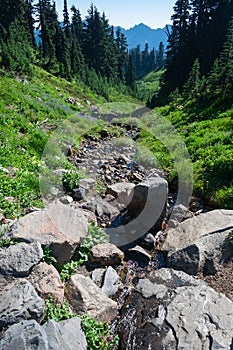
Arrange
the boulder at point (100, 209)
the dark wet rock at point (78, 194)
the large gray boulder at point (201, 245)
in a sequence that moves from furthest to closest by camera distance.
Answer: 1. the dark wet rock at point (78, 194)
2. the boulder at point (100, 209)
3. the large gray boulder at point (201, 245)

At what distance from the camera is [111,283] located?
5.76 m

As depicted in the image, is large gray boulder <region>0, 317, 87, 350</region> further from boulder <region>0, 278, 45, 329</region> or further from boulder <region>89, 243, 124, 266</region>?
boulder <region>89, 243, 124, 266</region>

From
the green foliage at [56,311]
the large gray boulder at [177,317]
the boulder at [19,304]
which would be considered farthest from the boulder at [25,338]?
the large gray boulder at [177,317]

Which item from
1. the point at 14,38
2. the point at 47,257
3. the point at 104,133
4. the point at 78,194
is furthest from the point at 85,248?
the point at 14,38

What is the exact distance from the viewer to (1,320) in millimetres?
4008

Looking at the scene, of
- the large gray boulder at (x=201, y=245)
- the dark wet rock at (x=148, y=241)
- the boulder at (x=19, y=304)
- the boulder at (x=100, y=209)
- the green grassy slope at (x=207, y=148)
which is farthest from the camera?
the green grassy slope at (x=207, y=148)

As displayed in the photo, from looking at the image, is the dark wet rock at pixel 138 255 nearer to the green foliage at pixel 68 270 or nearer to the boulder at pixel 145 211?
the boulder at pixel 145 211

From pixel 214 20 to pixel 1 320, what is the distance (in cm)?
4768

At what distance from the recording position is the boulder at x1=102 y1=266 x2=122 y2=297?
5.59 metres

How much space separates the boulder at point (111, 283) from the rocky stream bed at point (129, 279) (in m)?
0.02

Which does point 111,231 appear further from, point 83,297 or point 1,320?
point 1,320

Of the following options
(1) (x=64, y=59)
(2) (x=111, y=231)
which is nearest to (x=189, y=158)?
(2) (x=111, y=231)

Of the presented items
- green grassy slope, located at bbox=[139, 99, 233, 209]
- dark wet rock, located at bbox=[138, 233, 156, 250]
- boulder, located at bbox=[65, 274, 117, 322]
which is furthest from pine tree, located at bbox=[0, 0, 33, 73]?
boulder, located at bbox=[65, 274, 117, 322]

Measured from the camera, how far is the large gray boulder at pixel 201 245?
598 cm
